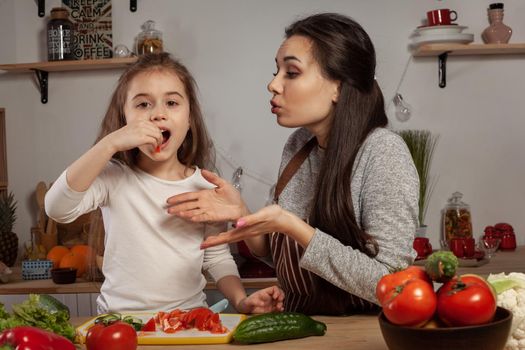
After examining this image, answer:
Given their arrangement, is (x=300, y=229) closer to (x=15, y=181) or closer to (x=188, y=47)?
(x=188, y=47)

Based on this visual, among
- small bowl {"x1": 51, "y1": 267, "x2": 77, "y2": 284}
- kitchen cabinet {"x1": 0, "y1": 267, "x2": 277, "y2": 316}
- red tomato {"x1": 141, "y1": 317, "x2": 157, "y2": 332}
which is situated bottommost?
kitchen cabinet {"x1": 0, "y1": 267, "x2": 277, "y2": 316}

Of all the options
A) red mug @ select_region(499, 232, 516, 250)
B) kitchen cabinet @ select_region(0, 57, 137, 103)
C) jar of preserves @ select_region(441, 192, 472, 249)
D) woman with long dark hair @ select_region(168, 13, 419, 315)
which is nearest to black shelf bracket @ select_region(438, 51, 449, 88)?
jar of preserves @ select_region(441, 192, 472, 249)

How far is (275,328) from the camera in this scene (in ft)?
4.80

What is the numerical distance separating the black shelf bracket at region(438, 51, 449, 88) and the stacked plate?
0.49 ft

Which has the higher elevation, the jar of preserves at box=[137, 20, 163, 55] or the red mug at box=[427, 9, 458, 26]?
the red mug at box=[427, 9, 458, 26]

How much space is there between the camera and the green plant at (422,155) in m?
3.48

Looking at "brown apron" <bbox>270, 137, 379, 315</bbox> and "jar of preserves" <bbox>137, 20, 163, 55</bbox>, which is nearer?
"brown apron" <bbox>270, 137, 379, 315</bbox>

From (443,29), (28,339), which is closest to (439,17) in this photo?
(443,29)

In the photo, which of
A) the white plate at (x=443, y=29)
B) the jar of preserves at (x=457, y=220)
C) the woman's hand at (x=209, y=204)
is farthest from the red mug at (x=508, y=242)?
the woman's hand at (x=209, y=204)

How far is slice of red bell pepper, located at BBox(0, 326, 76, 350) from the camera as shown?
1.15m

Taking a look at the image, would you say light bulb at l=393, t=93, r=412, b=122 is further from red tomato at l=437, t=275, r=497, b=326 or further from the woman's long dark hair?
red tomato at l=437, t=275, r=497, b=326

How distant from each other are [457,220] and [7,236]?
2097 mm

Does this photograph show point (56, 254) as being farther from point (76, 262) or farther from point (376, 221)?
point (376, 221)

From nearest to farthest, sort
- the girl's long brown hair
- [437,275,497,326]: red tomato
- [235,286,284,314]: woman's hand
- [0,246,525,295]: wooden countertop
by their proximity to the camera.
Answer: [437,275,497,326]: red tomato
[235,286,284,314]: woman's hand
the girl's long brown hair
[0,246,525,295]: wooden countertop
